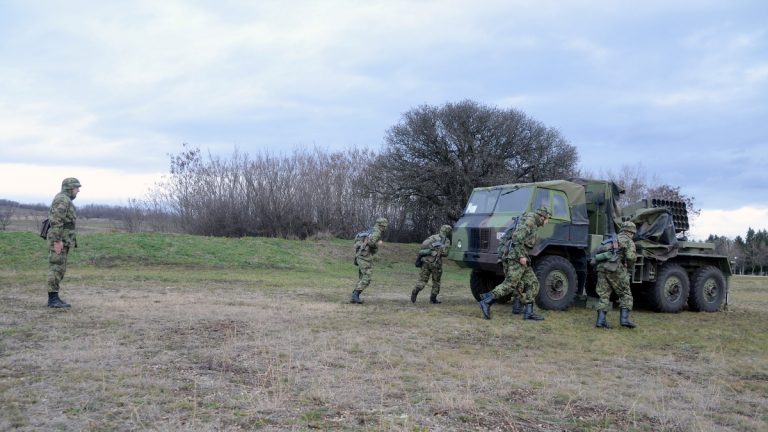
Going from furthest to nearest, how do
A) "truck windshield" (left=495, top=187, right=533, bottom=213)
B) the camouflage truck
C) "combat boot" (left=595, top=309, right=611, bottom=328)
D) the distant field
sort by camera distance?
"truck windshield" (left=495, top=187, right=533, bottom=213), the camouflage truck, "combat boot" (left=595, top=309, right=611, bottom=328), the distant field

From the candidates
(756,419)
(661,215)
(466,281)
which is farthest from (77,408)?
(466,281)

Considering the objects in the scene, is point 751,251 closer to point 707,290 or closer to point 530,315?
point 707,290

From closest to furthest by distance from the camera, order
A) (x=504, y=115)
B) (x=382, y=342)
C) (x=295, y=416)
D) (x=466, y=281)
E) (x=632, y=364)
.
→ 1. (x=295, y=416)
2. (x=632, y=364)
3. (x=382, y=342)
4. (x=466, y=281)
5. (x=504, y=115)

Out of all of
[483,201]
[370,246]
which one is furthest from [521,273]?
[370,246]

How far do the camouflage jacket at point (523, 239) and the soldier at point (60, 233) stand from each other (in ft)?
23.0

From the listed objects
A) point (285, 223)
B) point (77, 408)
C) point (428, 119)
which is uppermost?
point (428, 119)

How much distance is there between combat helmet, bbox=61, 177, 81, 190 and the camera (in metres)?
Result: 10.0

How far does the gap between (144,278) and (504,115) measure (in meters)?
16.4

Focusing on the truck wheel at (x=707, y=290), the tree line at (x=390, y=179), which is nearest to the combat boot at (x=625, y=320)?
the truck wheel at (x=707, y=290)

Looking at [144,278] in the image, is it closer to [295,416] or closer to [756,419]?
[295,416]

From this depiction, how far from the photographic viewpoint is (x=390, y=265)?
80.0ft

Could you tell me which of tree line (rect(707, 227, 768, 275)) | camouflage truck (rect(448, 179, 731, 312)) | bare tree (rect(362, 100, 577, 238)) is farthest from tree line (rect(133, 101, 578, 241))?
tree line (rect(707, 227, 768, 275))

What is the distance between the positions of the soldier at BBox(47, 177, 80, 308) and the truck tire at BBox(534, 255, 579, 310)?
7.82 metres

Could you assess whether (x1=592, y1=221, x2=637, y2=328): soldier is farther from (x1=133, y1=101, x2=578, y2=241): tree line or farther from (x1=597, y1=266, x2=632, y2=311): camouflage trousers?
(x1=133, y1=101, x2=578, y2=241): tree line
